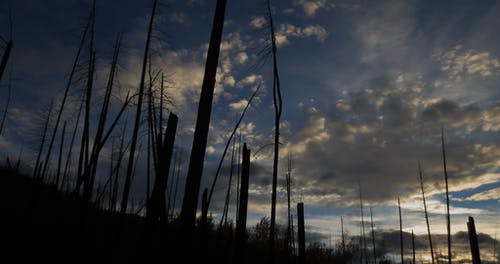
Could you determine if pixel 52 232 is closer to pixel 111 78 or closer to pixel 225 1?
pixel 111 78

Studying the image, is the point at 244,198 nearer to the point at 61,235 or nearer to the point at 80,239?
the point at 80,239

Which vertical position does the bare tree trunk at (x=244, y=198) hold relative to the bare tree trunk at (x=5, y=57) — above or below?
below

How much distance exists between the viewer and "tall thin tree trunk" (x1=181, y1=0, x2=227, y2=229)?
6.61 feet

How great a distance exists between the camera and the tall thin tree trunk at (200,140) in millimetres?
2016

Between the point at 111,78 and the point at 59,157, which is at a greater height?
the point at 111,78

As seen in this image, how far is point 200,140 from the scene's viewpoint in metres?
2.05

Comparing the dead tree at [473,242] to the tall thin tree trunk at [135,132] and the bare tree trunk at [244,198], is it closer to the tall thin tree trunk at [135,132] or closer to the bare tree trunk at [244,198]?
the bare tree trunk at [244,198]

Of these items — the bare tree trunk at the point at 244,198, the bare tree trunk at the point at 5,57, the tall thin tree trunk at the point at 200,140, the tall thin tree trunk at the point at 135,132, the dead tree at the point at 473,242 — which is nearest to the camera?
the tall thin tree trunk at the point at 200,140

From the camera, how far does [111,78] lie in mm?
3740

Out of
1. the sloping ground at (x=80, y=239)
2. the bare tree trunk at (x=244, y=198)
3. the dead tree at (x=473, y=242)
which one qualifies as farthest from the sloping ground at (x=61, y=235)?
the dead tree at (x=473, y=242)

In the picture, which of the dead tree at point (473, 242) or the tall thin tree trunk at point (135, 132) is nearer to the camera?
the tall thin tree trunk at point (135, 132)

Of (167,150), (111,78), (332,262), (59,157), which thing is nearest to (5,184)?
(59,157)

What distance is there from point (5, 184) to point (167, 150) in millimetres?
8817

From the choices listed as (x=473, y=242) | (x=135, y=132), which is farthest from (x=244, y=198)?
(x=473, y=242)
